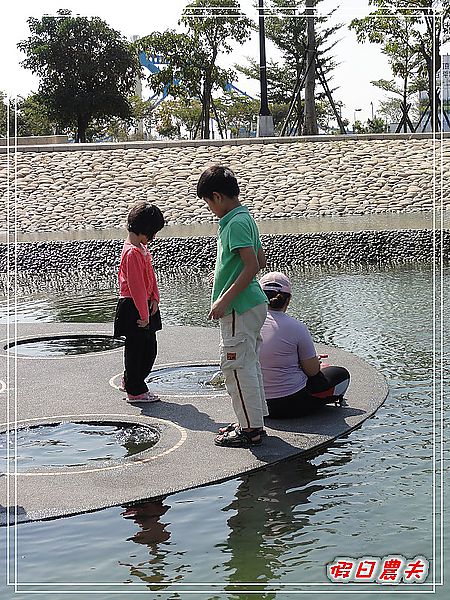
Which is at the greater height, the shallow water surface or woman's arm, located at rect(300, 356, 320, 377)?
woman's arm, located at rect(300, 356, 320, 377)

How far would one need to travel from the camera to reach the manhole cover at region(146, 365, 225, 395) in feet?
25.2

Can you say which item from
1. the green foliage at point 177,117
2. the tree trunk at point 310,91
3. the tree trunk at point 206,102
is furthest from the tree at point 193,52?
the green foliage at point 177,117

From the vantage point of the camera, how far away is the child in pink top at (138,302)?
6961 mm

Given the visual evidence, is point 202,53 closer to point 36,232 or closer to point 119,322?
point 36,232

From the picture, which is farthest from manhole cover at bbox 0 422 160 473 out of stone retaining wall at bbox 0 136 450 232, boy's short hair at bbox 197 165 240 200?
stone retaining wall at bbox 0 136 450 232

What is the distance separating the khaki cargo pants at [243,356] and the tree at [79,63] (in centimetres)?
4261

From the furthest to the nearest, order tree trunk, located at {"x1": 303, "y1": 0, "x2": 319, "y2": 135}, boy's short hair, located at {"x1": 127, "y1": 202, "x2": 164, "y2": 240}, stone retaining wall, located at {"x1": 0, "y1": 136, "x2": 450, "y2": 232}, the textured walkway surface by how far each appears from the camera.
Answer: tree trunk, located at {"x1": 303, "y1": 0, "x2": 319, "y2": 135}, stone retaining wall, located at {"x1": 0, "y1": 136, "x2": 450, "y2": 232}, boy's short hair, located at {"x1": 127, "y1": 202, "x2": 164, "y2": 240}, the textured walkway surface

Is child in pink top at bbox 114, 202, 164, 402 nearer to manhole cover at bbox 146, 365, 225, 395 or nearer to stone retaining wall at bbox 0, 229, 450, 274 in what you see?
→ manhole cover at bbox 146, 365, 225, 395

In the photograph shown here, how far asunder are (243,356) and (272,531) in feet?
4.17

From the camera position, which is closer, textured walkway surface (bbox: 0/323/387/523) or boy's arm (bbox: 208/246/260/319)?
textured walkway surface (bbox: 0/323/387/523)

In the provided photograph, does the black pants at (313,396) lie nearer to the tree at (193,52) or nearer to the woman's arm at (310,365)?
the woman's arm at (310,365)

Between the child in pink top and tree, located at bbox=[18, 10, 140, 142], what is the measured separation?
41193 mm

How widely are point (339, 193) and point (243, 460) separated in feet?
69.6

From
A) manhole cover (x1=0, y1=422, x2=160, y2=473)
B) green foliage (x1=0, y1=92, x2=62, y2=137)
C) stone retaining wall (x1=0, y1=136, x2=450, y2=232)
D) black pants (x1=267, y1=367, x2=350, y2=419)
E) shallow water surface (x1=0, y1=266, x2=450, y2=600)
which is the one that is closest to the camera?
shallow water surface (x1=0, y1=266, x2=450, y2=600)
